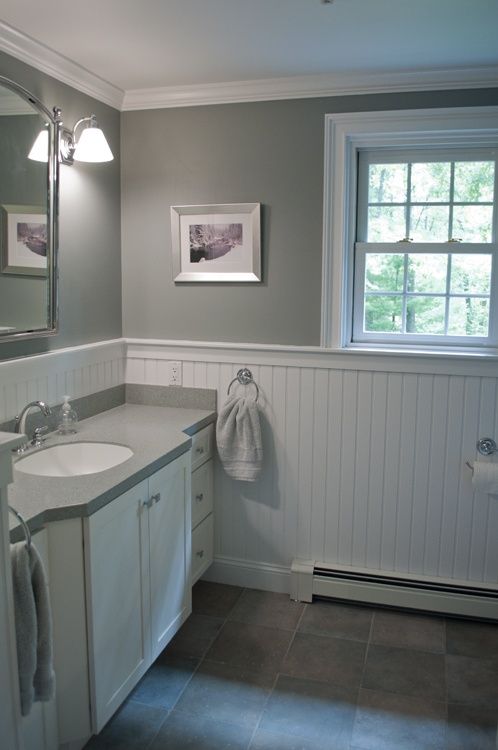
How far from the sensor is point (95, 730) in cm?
190

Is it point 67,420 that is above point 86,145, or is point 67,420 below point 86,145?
below

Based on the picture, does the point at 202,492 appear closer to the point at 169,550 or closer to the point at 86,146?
the point at 169,550

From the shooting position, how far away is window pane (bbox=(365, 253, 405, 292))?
2.87 meters

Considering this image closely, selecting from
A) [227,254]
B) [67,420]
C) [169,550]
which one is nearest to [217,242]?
[227,254]

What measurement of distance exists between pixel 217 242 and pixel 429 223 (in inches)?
36.4

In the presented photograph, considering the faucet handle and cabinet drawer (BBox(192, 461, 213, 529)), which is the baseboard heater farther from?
the faucet handle

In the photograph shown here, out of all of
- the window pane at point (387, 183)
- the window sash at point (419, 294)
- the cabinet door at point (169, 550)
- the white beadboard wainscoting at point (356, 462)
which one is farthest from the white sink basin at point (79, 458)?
the window pane at point (387, 183)

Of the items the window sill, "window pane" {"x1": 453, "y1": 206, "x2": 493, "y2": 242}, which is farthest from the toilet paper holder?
"window pane" {"x1": 453, "y1": 206, "x2": 493, "y2": 242}

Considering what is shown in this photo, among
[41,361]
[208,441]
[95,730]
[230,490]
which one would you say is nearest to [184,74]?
[41,361]

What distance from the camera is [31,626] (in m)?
1.41

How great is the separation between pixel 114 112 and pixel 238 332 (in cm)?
113

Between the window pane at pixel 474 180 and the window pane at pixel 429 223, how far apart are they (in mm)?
91

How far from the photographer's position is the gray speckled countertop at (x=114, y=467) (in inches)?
70.1

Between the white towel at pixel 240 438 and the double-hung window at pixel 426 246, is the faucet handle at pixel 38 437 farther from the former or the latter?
the double-hung window at pixel 426 246
